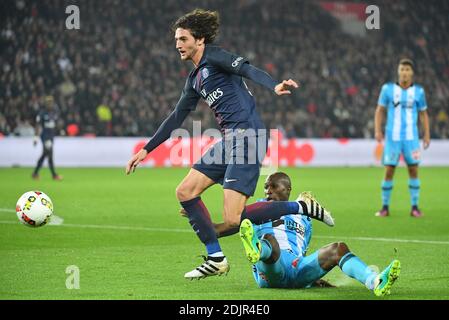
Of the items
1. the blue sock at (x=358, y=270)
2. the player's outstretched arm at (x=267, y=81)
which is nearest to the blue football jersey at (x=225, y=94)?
the player's outstretched arm at (x=267, y=81)

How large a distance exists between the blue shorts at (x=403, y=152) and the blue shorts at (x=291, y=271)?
6.77 metres

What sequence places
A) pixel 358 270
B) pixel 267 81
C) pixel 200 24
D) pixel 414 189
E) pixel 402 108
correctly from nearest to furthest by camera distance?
pixel 358 270
pixel 267 81
pixel 200 24
pixel 414 189
pixel 402 108

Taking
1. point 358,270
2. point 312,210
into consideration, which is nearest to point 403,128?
point 312,210

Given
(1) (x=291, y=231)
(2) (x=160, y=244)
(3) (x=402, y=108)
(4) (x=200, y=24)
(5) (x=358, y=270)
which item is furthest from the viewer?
(3) (x=402, y=108)

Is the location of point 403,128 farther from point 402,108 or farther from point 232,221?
point 232,221

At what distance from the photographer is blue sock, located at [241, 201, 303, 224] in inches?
279

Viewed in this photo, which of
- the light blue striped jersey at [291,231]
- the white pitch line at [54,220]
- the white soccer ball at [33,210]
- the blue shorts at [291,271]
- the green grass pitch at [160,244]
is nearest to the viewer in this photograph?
the blue shorts at [291,271]

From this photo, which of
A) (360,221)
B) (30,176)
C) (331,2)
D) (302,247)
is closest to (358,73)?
(331,2)

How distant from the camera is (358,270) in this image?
6.06 meters

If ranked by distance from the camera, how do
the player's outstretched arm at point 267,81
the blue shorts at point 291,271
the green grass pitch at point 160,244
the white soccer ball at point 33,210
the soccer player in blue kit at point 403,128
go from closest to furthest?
the player's outstretched arm at point 267,81
the blue shorts at point 291,271
the green grass pitch at point 160,244
the white soccer ball at point 33,210
the soccer player in blue kit at point 403,128

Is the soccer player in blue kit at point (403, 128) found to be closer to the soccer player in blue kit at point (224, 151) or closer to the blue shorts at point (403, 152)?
the blue shorts at point (403, 152)

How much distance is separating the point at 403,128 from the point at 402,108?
333 mm

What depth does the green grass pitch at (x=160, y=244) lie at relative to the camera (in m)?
6.57

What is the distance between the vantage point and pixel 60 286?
666 cm
